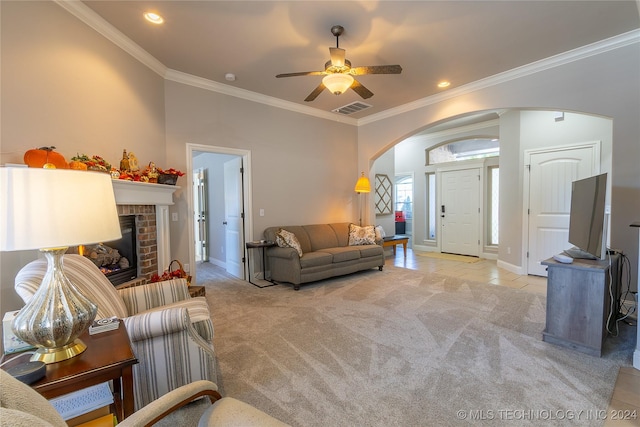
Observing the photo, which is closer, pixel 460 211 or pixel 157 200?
pixel 157 200

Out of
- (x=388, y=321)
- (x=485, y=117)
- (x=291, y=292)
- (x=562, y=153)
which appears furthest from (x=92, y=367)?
(x=485, y=117)

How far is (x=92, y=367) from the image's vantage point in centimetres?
114

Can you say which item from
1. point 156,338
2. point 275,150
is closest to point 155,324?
point 156,338

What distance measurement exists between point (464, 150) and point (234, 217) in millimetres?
5786

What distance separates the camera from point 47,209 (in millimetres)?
1071

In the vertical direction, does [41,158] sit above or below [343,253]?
above

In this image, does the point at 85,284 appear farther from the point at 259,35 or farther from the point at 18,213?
the point at 259,35

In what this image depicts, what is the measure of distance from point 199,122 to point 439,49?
320cm

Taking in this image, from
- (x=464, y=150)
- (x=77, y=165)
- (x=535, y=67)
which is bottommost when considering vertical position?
(x=77, y=165)

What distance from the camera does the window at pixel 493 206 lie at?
21.1 feet

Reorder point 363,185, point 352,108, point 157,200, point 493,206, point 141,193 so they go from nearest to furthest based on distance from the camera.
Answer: point 141,193 → point 157,200 → point 352,108 → point 363,185 → point 493,206

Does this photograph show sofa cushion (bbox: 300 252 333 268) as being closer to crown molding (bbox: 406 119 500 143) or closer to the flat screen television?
the flat screen television

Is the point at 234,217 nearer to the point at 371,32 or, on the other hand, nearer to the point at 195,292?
the point at 195,292

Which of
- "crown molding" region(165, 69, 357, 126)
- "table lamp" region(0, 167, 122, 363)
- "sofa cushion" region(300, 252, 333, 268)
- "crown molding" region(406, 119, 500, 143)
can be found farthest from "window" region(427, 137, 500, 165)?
"table lamp" region(0, 167, 122, 363)
